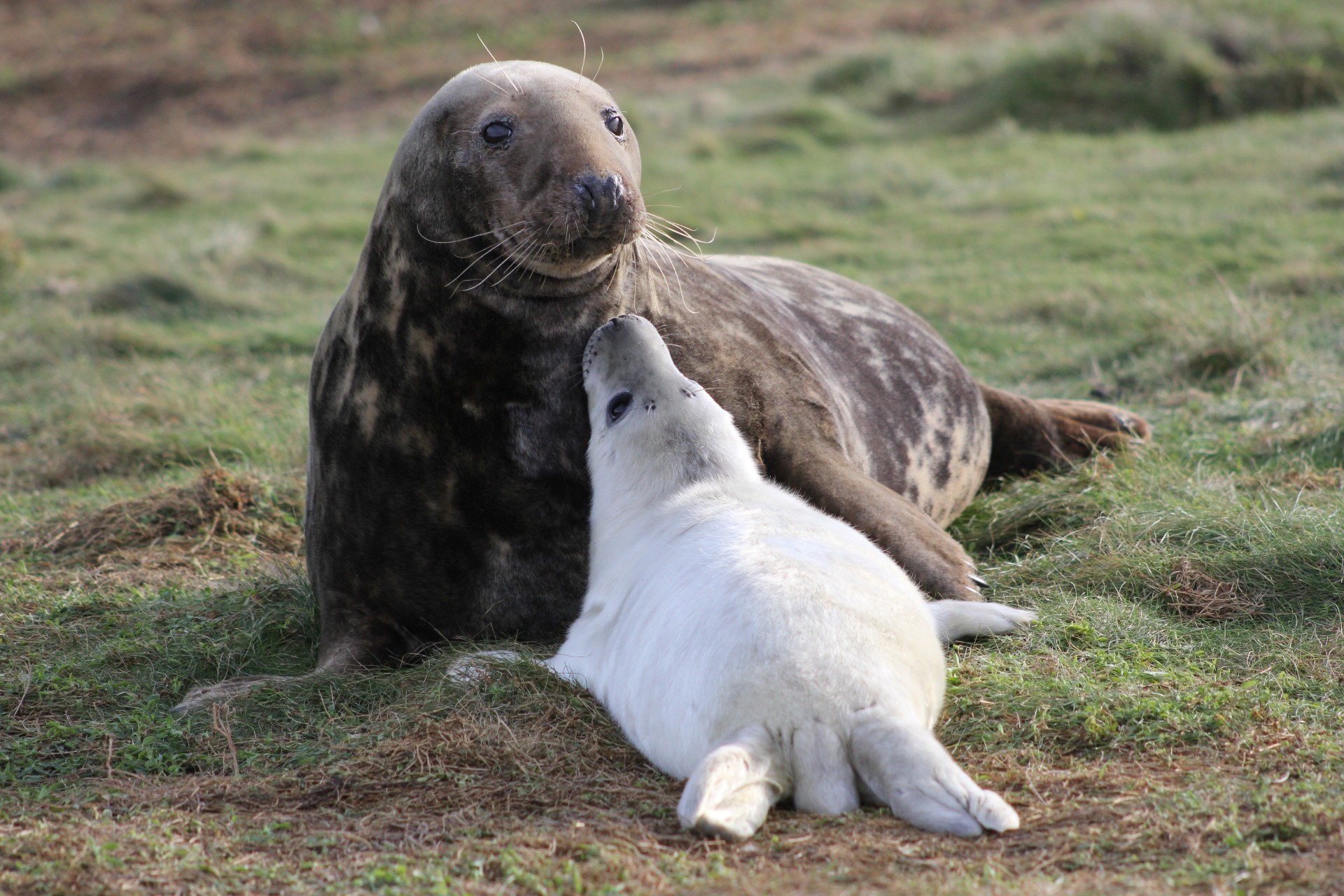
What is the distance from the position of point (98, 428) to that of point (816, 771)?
520 centimetres

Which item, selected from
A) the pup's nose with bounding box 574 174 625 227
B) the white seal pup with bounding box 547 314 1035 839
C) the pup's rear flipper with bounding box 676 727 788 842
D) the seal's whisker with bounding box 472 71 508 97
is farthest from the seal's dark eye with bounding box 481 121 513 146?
the pup's rear flipper with bounding box 676 727 788 842

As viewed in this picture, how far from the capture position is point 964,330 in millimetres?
8680

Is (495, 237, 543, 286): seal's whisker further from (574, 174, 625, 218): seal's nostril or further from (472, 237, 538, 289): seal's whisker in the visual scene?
(574, 174, 625, 218): seal's nostril

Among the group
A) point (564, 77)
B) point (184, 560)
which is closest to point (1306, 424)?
point (564, 77)

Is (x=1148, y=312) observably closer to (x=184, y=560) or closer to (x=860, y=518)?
(x=860, y=518)

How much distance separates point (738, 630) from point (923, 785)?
498mm

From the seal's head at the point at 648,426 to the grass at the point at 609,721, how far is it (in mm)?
628

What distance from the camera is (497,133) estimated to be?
3.89 meters

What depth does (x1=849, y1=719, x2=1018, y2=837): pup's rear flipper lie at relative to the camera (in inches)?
104

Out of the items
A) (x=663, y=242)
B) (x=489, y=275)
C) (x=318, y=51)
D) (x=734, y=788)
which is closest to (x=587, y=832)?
(x=734, y=788)

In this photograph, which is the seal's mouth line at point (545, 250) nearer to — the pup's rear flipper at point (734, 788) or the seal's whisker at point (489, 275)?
the seal's whisker at point (489, 275)

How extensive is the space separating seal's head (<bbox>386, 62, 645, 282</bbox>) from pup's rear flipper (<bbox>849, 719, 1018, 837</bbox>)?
159cm

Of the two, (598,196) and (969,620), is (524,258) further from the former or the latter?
(969,620)

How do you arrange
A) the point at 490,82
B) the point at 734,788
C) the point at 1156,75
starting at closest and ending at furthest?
the point at 734,788, the point at 490,82, the point at 1156,75
